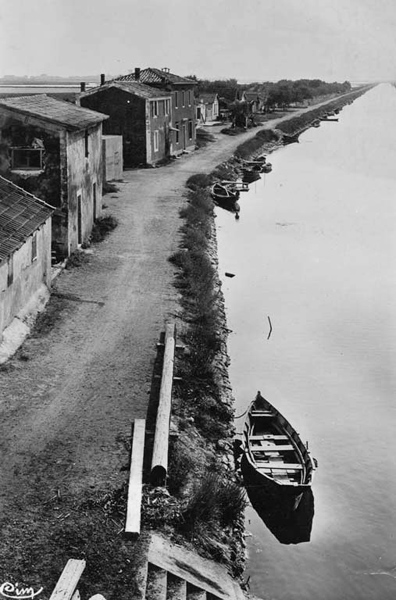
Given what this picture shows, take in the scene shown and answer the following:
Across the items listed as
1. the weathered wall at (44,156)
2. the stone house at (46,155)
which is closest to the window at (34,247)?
the stone house at (46,155)

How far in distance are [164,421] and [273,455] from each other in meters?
2.57

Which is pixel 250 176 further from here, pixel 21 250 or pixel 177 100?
pixel 21 250

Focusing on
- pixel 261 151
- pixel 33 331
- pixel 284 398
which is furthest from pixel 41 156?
pixel 261 151

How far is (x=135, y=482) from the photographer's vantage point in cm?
1241

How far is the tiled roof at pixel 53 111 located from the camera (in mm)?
25234

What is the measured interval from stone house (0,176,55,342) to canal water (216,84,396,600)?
600 cm

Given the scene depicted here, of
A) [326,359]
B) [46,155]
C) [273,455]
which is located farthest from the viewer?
[46,155]

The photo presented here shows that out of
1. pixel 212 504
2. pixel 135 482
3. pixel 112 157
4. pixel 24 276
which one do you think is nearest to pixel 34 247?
pixel 24 276

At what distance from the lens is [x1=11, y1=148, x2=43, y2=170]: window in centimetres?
2548

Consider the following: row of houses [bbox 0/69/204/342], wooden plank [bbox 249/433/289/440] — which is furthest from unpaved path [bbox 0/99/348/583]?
wooden plank [bbox 249/433/289/440]

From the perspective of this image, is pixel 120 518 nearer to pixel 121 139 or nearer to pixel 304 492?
pixel 304 492

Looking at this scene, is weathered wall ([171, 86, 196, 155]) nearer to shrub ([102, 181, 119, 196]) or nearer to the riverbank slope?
shrub ([102, 181, 119, 196])

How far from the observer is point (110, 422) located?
15.3 m

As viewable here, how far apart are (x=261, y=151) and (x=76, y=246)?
166 ft
